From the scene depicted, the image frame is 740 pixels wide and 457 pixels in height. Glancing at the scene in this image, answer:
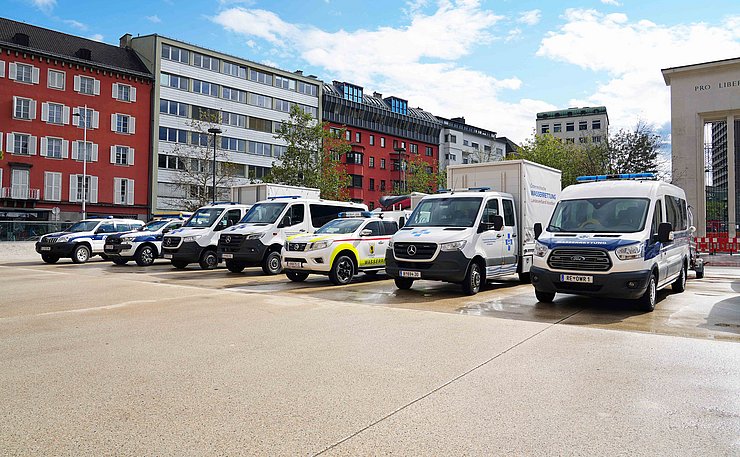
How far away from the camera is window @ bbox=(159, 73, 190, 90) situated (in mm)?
56469

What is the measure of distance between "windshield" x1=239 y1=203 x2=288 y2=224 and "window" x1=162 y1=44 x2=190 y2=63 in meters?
45.3

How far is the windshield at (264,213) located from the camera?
57.1ft

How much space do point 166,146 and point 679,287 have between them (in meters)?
52.6

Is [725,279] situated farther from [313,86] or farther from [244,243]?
[313,86]

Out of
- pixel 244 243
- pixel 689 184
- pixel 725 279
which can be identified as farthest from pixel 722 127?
pixel 244 243

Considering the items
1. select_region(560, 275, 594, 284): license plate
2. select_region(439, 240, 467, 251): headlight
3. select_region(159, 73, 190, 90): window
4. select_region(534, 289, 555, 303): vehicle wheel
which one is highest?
select_region(159, 73, 190, 90): window

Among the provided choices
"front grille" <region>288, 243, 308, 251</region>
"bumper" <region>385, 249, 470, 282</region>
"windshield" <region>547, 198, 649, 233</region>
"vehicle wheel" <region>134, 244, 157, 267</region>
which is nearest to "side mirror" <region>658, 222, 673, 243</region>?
"windshield" <region>547, 198, 649, 233</region>

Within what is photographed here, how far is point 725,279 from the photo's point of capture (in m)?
16.8

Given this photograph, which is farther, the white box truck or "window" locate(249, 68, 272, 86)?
"window" locate(249, 68, 272, 86)

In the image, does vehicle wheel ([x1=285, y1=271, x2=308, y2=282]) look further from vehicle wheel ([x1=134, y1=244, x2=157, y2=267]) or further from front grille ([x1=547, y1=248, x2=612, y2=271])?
vehicle wheel ([x1=134, y1=244, x2=157, y2=267])

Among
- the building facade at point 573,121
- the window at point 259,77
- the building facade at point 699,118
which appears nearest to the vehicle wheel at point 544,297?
the building facade at point 699,118

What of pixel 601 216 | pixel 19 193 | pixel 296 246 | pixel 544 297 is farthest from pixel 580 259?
pixel 19 193

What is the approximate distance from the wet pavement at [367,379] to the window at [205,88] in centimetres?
5252

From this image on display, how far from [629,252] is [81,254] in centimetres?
2127
